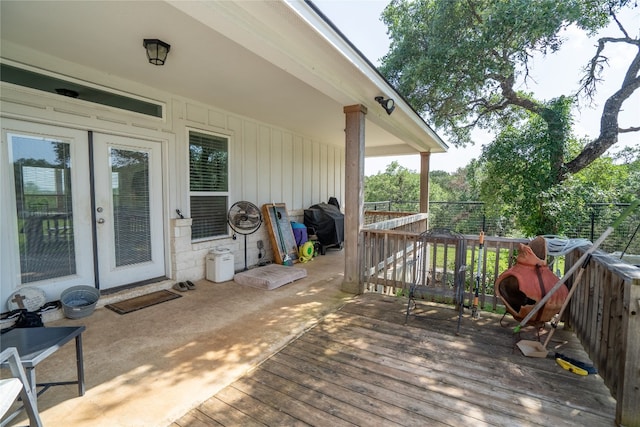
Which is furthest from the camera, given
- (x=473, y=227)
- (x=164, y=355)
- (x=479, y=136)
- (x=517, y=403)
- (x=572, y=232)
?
(x=479, y=136)

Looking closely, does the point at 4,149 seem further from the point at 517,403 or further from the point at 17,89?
the point at 517,403

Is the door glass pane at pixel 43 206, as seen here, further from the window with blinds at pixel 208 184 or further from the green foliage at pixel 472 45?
the green foliage at pixel 472 45

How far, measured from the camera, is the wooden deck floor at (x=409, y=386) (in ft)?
5.45

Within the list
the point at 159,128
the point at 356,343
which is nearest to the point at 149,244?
the point at 159,128

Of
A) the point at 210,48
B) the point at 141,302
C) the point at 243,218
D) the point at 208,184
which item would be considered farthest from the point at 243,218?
the point at 210,48

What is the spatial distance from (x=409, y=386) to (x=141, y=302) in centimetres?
317

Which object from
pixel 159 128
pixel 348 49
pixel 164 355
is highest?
pixel 348 49

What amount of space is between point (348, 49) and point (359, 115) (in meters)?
1.10

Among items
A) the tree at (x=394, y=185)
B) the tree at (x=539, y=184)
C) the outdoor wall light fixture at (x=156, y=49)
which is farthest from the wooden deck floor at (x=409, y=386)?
the tree at (x=394, y=185)

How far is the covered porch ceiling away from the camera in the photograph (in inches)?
82.4

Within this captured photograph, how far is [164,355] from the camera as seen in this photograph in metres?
2.36

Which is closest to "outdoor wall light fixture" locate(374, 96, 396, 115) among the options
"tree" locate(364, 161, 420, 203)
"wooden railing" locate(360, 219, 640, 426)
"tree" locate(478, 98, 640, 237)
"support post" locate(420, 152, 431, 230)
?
"wooden railing" locate(360, 219, 640, 426)

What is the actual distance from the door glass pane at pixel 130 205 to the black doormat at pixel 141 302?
50cm

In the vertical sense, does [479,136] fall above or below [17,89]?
above
